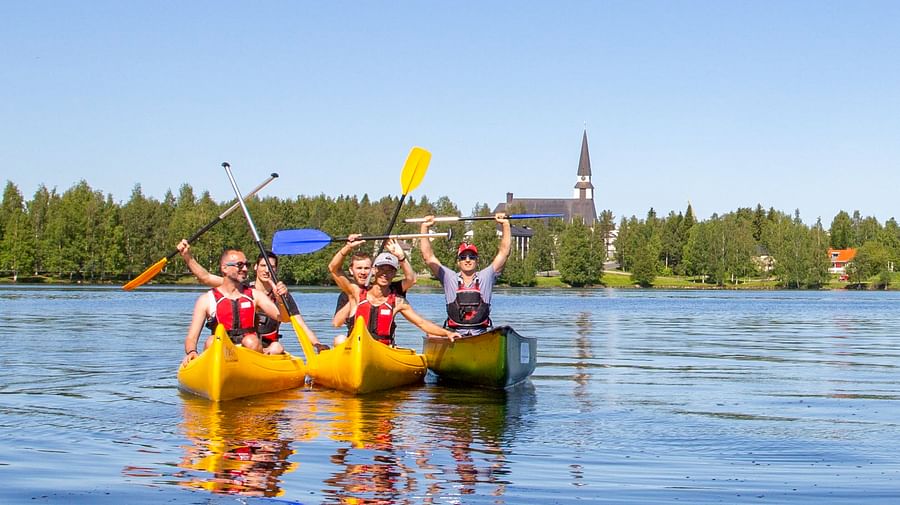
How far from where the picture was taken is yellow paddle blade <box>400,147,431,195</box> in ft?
51.5

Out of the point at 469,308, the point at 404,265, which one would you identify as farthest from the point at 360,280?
the point at 469,308

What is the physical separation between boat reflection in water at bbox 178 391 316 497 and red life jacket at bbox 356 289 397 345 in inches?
55.0

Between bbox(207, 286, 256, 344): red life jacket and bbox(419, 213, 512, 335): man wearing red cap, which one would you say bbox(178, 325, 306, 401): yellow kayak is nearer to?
bbox(207, 286, 256, 344): red life jacket

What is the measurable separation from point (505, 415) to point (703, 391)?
11.7 feet

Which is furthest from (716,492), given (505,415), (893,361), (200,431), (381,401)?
(893,361)

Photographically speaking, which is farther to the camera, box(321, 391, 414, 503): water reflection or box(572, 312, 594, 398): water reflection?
box(572, 312, 594, 398): water reflection

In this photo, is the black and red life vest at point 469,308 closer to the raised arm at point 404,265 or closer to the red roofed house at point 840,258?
the raised arm at point 404,265

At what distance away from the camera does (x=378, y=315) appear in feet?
41.5

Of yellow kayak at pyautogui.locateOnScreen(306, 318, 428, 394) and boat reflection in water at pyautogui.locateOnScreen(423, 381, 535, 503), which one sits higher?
yellow kayak at pyautogui.locateOnScreen(306, 318, 428, 394)

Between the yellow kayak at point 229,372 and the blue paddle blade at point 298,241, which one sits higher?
the blue paddle blade at point 298,241

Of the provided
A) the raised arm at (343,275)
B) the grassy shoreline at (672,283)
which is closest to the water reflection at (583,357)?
the raised arm at (343,275)

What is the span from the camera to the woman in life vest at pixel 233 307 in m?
11.4

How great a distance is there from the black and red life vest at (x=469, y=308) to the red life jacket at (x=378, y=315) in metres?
0.85

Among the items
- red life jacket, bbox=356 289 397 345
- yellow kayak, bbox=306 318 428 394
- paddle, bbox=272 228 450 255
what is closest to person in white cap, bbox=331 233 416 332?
red life jacket, bbox=356 289 397 345
